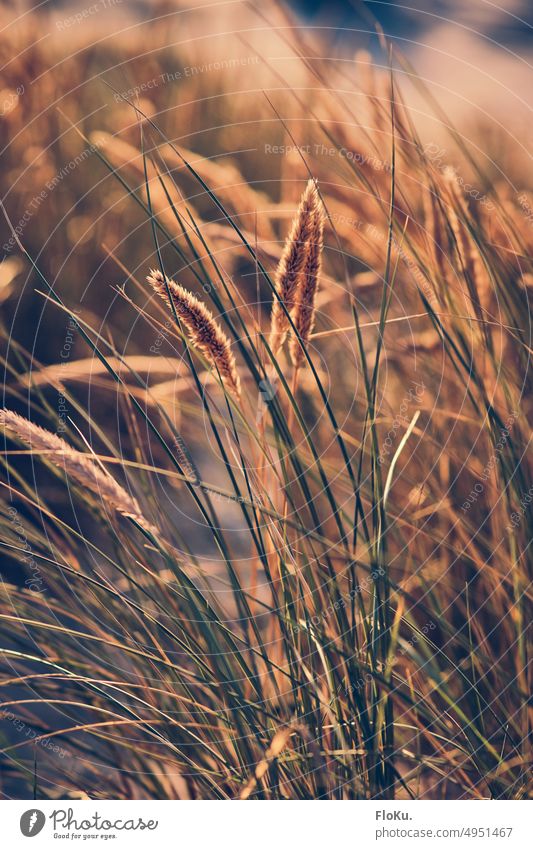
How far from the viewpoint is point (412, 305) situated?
75 centimetres

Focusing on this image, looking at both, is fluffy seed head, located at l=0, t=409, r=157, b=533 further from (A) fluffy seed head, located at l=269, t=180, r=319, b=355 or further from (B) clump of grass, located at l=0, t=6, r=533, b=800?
(A) fluffy seed head, located at l=269, t=180, r=319, b=355

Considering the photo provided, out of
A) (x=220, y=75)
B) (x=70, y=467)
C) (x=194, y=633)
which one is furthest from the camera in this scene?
(x=220, y=75)
